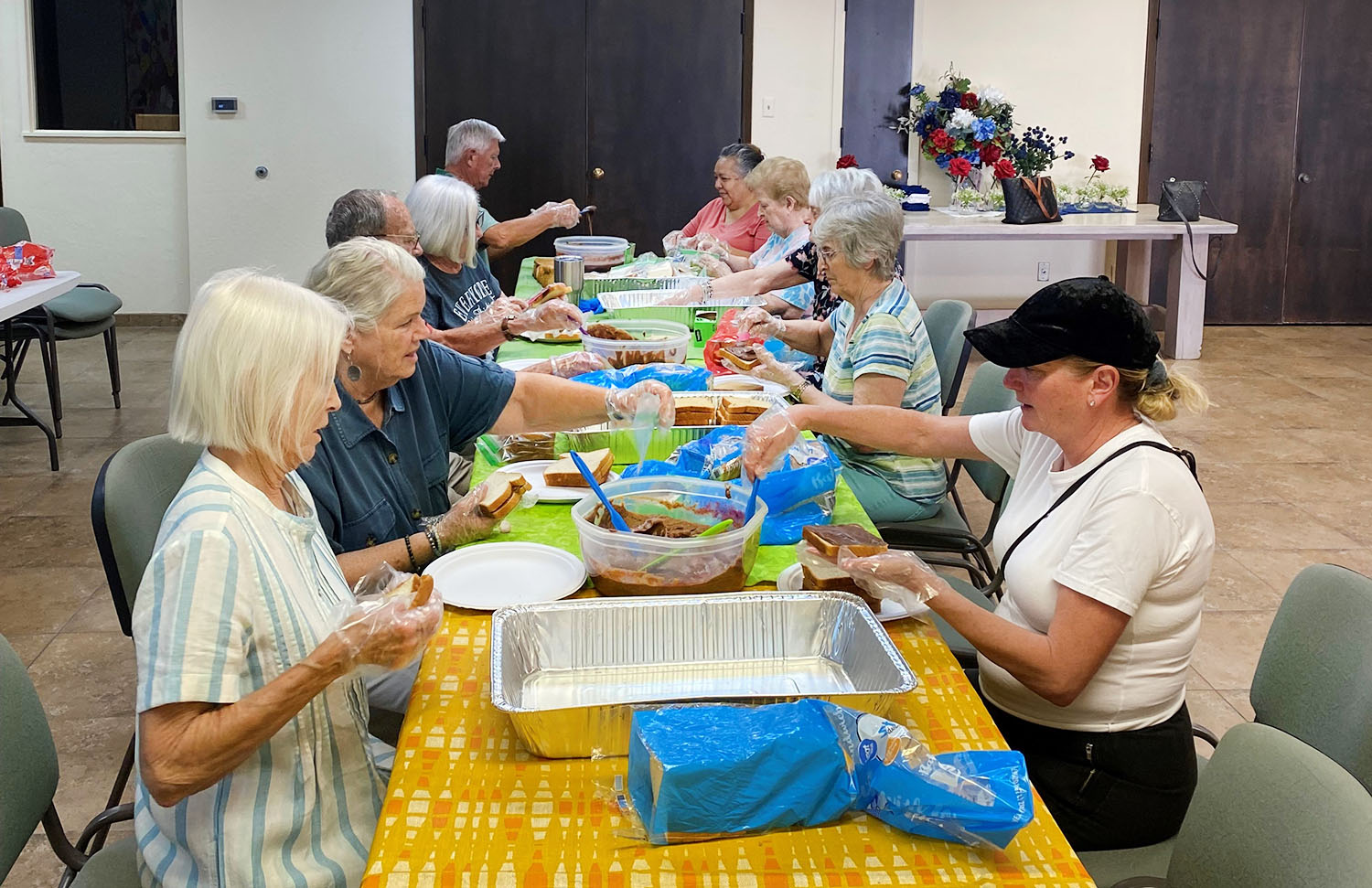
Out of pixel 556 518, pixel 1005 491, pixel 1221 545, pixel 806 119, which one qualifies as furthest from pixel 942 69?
pixel 556 518

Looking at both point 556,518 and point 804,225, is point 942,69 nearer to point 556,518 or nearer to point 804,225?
point 804,225

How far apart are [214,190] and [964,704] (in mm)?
7887

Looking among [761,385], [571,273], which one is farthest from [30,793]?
[571,273]

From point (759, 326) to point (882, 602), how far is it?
2.26 metres

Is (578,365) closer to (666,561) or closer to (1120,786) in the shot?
(666,561)

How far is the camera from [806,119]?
341 inches

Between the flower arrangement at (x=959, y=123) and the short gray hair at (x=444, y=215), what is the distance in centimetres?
496

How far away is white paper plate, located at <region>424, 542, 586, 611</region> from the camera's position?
6.81 ft

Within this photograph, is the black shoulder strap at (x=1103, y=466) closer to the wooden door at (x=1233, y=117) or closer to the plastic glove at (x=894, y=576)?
the plastic glove at (x=894, y=576)

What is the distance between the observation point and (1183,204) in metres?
7.80

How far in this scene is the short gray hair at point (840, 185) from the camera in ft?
Answer: 14.5

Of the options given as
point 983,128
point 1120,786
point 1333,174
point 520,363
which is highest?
point 983,128

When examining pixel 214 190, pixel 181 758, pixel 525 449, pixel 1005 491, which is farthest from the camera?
pixel 214 190

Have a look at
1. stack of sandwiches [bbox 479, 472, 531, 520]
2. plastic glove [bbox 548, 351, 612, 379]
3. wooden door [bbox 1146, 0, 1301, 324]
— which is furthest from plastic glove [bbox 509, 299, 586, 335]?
wooden door [bbox 1146, 0, 1301, 324]
